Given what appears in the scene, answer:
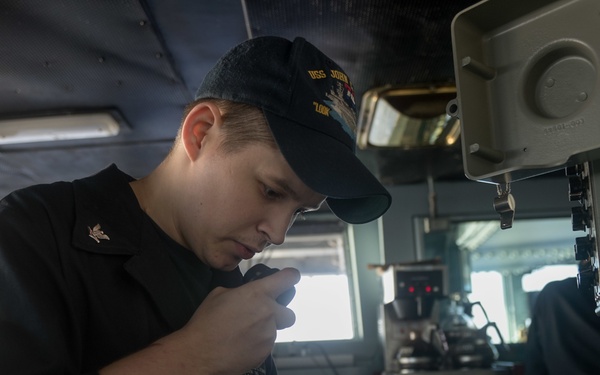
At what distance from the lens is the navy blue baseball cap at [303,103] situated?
1.16 m

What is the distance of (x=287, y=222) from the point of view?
1.23m

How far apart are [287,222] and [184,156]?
0.23 meters

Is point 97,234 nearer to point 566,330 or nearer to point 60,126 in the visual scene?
point 566,330

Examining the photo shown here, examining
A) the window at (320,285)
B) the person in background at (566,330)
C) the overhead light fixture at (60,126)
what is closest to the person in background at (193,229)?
the person in background at (566,330)

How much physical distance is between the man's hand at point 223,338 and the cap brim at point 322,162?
0.59 feet

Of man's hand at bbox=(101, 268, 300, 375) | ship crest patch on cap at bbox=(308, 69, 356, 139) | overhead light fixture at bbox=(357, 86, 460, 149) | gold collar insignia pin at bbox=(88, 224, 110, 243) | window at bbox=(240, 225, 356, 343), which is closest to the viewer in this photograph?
man's hand at bbox=(101, 268, 300, 375)

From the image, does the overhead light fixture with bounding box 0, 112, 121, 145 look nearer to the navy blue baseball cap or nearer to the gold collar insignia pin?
the navy blue baseball cap

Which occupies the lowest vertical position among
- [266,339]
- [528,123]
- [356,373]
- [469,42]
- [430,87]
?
[356,373]

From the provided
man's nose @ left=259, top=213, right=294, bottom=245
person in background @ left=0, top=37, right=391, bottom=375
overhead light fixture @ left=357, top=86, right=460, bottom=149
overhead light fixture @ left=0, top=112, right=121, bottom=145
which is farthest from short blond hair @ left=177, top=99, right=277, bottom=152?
overhead light fixture @ left=0, top=112, right=121, bottom=145

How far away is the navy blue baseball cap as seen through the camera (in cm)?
116

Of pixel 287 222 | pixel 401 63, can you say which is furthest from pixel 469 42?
pixel 401 63

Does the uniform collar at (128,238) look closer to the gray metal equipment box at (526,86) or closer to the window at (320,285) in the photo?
the gray metal equipment box at (526,86)

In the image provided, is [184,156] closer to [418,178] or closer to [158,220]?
[158,220]

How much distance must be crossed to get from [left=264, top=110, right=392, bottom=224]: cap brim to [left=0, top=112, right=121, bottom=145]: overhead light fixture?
1.99 meters
